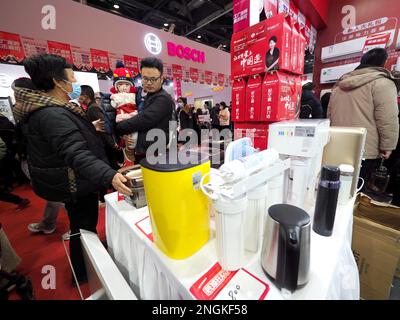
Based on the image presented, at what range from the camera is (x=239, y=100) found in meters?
1.45

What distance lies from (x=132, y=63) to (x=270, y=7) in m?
3.07

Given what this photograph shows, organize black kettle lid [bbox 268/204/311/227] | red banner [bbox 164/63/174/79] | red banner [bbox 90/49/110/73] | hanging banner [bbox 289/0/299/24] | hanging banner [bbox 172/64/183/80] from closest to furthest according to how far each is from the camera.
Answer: black kettle lid [bbox 268/204/311/227] < hanging banner [bbox 289/0/299/24] < red banner [bbox 90/49/110/73] < red banner [bbox 164/63/174/79] < hanging banner [bbox 172/64/183/80]

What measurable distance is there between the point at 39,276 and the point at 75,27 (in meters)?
3.54

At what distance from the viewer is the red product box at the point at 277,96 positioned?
120 cm

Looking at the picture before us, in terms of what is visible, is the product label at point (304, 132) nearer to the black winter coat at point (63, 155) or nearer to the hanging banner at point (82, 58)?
the black winter coat at point (63, 155)

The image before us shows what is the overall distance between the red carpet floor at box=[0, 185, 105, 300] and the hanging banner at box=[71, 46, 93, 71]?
2.33m

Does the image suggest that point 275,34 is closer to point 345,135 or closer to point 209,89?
point 345,135

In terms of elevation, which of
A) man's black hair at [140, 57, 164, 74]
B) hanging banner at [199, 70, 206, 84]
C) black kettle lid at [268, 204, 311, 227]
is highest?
hanging banner at [199, 70, 206, 84]

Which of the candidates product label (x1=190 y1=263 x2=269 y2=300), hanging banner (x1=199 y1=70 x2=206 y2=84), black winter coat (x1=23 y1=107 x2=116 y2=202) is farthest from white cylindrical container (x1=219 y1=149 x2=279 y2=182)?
hanging banner (x1=199 y1=70 x2=206 y2=84)

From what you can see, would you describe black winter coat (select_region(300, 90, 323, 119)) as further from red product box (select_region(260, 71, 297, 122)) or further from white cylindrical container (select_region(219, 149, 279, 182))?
white cylindrical container (select_region(219, 149, 279, 182))

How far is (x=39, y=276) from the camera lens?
4.74 ft

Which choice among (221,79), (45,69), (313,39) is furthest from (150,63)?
(221,79)

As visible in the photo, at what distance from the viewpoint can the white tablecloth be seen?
20.1 inches

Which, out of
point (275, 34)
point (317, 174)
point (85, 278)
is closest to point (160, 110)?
point (275, 34)
